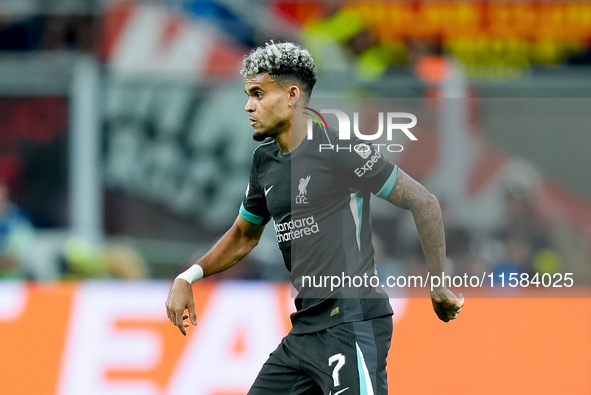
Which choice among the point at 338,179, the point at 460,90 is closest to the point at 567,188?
the point at 460,90

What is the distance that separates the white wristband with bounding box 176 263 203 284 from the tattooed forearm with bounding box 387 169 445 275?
999mm

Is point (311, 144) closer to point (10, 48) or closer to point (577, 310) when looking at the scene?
point (577, 310)

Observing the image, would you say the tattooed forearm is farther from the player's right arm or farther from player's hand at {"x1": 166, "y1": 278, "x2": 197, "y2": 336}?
player's hand at {"x1": 166, "y1": 278, "x2": 197, "y2": 336}

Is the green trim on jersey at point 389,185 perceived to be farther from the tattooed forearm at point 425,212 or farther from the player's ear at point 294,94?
the player's ear at point 294,94

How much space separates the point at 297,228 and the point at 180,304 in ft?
2.09

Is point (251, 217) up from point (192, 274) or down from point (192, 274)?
up

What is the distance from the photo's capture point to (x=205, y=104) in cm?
906

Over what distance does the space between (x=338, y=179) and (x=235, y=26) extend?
238 inches

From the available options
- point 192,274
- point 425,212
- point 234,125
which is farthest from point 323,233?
point 234,125

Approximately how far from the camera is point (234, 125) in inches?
354

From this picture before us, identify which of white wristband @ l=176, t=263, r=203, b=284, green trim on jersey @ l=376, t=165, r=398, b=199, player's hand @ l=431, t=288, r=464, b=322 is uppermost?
green trim on jersey @ l=376, t=165, r=398, b=199

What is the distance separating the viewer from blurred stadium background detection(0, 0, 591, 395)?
26.8ft

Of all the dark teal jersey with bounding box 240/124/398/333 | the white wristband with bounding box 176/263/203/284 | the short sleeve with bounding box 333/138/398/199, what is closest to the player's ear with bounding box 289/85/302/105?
the dark teal jersey with bounding box 240/124/398/333

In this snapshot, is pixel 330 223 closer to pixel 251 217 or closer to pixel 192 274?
pixel 251 217
